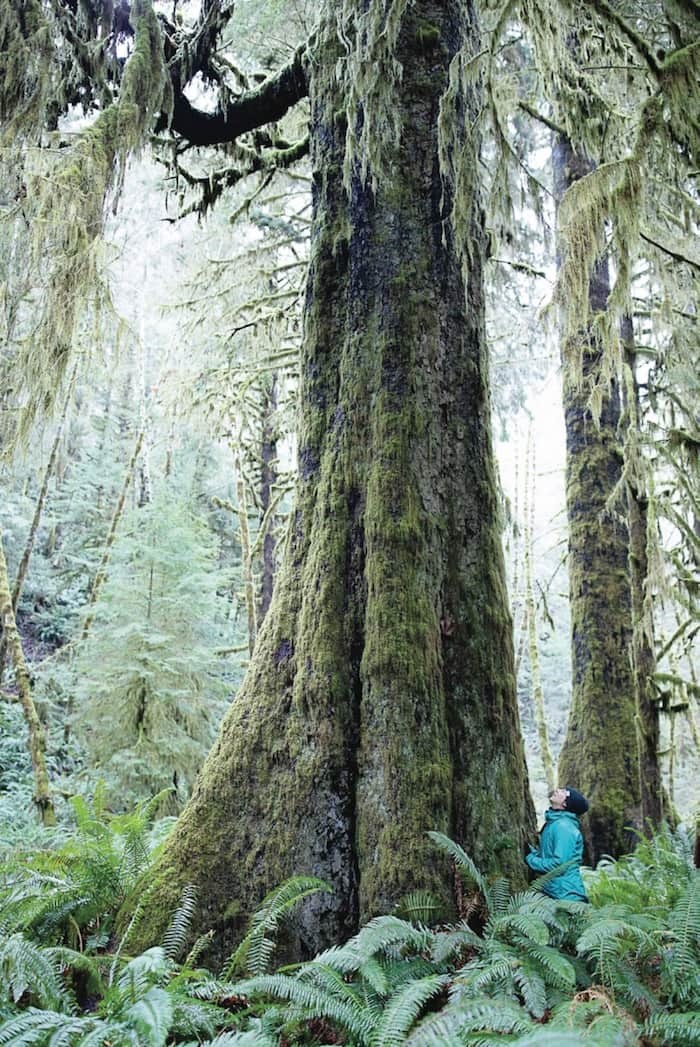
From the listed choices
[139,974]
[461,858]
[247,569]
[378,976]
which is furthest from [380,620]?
[247,569]

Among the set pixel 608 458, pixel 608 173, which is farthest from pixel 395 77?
pixel 608 458

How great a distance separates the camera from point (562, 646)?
80.7 feet

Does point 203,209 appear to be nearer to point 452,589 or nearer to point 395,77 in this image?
point 395,77

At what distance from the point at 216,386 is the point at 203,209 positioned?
164 inches

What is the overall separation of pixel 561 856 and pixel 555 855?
29mm

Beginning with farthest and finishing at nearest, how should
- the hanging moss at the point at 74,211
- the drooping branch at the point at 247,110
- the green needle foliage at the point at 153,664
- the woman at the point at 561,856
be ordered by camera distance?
1. the green needle foliage at the point at 153,664
2. the drooping branch at the point at 247,110
3. the hanging moss at the point at 74,211
4. the woman at the point at 561,856

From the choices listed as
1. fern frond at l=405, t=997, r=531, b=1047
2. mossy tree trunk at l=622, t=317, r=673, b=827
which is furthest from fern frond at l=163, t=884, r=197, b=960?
mossy tree trunk at l=622, t=317, r=673, b=827

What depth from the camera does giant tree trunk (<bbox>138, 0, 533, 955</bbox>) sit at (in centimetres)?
343

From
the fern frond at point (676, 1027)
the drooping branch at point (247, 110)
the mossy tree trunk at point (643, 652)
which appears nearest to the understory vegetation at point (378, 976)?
the fern frond at point (676, 1027)

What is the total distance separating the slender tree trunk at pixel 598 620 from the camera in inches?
264

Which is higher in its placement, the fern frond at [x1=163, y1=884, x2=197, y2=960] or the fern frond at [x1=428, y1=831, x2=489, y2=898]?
the fern frond at [x1=428, y1=831, x2=489, y2=898]

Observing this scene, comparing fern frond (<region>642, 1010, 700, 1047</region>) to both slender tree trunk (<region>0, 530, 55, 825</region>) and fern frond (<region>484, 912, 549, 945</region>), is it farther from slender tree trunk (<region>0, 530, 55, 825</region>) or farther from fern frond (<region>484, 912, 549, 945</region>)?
slender tree trunk (<region>0, 530, 55, 825</region>)

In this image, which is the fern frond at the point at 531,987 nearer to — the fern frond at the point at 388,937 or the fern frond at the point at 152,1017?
the fern frond at the point at 388,937

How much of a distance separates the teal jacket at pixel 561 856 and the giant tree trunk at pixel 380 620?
0.46 feet
